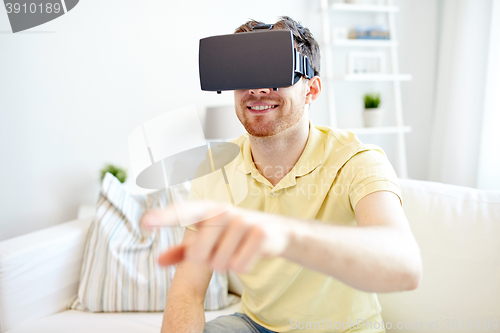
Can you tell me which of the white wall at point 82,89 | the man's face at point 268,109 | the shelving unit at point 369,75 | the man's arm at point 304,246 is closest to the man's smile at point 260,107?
the man's face at point 268,109

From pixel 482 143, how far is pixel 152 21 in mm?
1907

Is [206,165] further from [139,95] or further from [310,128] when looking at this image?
[139,95]

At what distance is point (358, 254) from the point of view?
1.51 feet

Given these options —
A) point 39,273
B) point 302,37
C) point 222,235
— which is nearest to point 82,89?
point 39,273

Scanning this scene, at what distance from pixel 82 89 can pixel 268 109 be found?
1.41m

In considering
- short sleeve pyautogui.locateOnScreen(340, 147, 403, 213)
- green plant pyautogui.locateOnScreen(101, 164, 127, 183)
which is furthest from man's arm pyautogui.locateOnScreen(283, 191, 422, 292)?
green plant pyautogui.locateOnScreen(101, 164, 127, 183)

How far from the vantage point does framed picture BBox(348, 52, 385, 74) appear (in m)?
2.54

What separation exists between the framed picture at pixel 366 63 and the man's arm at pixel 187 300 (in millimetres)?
1954

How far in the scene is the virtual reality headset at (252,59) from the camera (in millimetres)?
→ 616

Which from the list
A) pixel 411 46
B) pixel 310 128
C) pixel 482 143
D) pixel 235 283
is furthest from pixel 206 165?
pixel 411 46

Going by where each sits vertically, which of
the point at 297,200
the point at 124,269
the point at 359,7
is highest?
the point at 359,7

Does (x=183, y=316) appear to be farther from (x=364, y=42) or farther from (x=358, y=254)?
(x=364, y=42)

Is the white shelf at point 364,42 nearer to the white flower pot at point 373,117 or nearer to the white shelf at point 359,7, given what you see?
the white shelf at point 359,7

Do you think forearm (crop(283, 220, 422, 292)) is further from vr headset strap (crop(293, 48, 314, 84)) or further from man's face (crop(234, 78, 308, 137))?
man's face (crop(234, 78, 308, 137))
